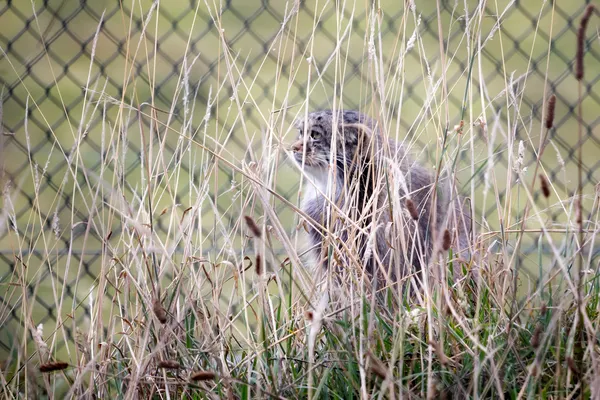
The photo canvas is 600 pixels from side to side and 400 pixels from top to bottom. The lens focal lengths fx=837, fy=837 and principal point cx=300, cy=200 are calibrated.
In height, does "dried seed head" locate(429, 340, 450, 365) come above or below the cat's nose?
below

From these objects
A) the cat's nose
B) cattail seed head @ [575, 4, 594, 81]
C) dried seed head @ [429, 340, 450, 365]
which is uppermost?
the cat's nose

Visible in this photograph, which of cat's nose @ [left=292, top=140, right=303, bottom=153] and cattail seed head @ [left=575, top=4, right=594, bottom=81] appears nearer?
cattail seed head @ [left=575, top=4, right=594, bottom=81]

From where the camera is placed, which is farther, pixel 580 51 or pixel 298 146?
pixel 298 146

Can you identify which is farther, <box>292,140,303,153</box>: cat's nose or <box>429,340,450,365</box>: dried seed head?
<box>292,140,303,153</box>: cat's nose

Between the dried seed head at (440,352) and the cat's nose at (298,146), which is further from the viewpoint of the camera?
the cat's nose at (298,146)

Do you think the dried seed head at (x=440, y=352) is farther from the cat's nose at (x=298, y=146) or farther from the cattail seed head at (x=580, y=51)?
the cat's nose at (x=298, y=146)

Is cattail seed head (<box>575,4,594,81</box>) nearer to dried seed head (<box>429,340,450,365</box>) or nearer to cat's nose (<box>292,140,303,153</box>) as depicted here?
dried seed head (<box>429,340,450,365</box>)

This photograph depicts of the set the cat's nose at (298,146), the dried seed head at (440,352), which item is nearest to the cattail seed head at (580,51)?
the dried seed head at (440,352)


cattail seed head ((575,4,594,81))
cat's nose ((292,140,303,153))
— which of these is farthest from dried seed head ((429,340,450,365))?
cat's nose ((292,140,303,153))

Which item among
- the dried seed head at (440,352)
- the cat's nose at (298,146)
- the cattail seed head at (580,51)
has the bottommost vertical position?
the dried seed head at (440,352)

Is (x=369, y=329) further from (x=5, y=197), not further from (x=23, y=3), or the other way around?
(x=23, y=3)

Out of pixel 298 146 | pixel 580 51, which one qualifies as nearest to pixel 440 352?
pixel 580 51

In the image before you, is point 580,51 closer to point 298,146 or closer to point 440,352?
point 440,352

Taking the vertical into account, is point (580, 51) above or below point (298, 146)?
below
